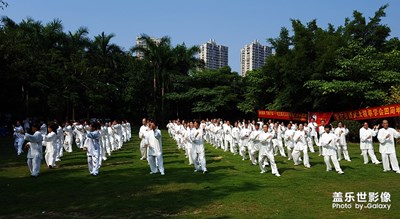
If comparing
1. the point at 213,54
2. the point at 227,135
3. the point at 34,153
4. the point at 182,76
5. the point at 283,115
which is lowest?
the point at 34,153

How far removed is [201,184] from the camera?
37.7 ft

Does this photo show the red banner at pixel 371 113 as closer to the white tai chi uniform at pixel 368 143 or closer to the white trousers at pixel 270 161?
the white tai chi uniform at pixel 368 143

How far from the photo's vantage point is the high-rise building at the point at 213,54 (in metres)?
78.6

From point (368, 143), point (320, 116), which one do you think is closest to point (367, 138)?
point (368, 143)

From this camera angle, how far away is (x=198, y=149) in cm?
1381

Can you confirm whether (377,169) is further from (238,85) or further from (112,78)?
(112,78)

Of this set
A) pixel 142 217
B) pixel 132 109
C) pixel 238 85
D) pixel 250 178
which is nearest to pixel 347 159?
pixel 250 178

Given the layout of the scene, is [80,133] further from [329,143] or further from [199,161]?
[329,143]

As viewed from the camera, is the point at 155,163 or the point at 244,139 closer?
the point at 155,163

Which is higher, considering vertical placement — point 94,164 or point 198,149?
point 198,149

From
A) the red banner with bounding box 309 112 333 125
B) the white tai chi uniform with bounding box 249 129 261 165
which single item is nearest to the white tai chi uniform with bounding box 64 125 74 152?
the white tai chi uniform with bounding box 249 129 261 165

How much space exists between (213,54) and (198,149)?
2674 inches

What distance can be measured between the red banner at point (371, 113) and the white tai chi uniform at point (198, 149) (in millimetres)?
15745

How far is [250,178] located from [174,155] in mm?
7995
